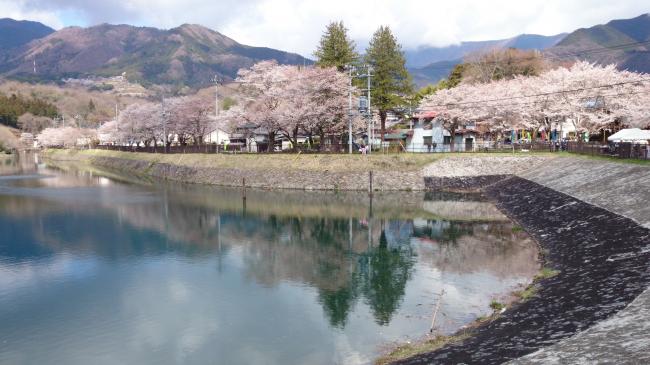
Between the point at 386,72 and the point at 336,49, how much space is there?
→ 7822mm

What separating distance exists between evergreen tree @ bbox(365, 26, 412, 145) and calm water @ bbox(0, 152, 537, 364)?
74.3 feet

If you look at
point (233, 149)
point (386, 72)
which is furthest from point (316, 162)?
point (233, 149)

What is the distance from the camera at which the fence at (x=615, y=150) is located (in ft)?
118

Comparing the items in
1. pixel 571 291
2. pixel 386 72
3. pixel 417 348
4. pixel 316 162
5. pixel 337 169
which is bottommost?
pixel 417 348

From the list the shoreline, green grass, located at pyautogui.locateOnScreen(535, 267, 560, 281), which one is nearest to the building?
the shoreline

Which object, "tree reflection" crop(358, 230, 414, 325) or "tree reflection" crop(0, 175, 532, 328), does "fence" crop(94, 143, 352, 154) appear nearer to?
"tree reflection" crop(0, 175, 532, 328)

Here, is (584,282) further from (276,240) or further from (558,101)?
(558,101)

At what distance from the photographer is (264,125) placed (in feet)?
196

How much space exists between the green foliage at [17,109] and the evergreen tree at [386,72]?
145m

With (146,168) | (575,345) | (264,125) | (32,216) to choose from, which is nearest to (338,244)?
(575,345)

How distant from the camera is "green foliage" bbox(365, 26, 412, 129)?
60.5m

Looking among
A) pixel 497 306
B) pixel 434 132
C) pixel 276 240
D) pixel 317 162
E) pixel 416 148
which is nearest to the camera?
pixel 497 306

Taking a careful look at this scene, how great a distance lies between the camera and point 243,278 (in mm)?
22156

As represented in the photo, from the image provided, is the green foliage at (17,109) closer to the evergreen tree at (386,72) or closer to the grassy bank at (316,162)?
the grassy bank at (316,162)
